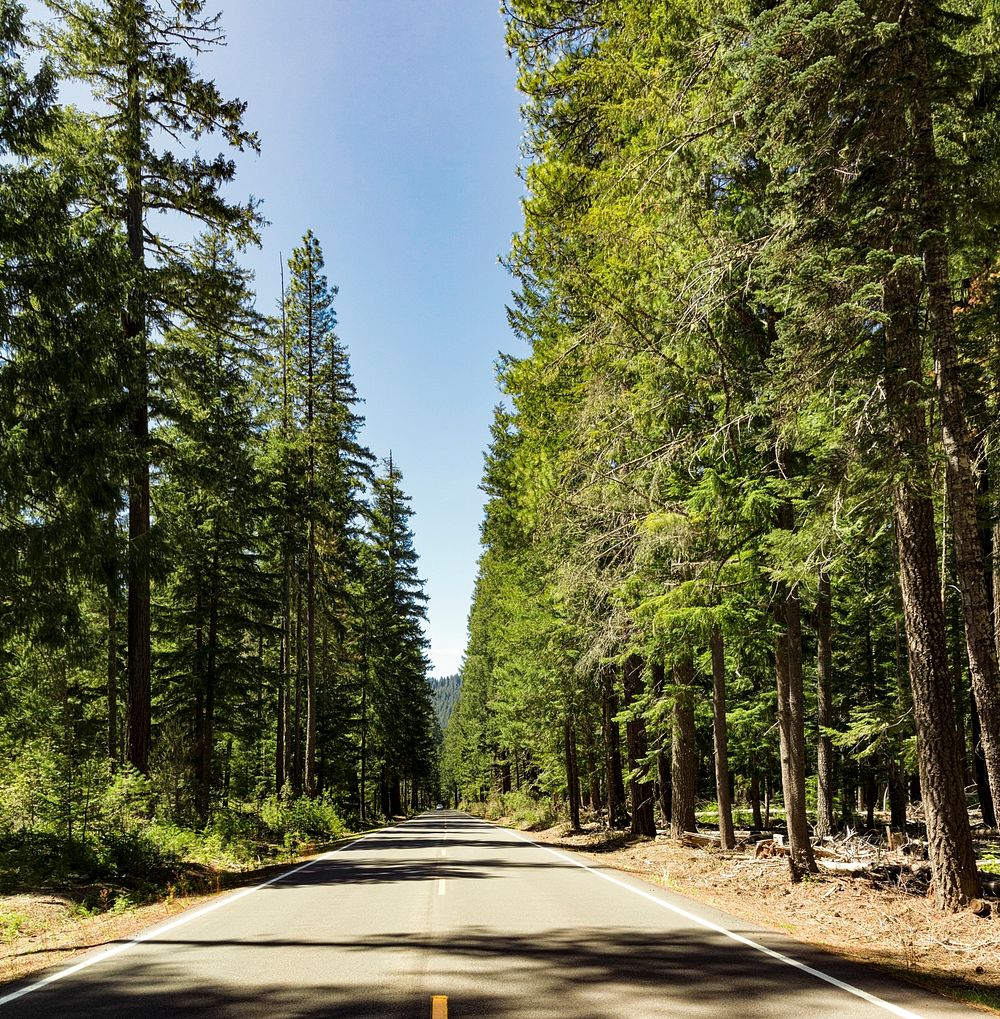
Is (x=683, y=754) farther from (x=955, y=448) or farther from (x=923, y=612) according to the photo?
(x=955, y=448)

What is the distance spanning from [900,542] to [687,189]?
6.04m

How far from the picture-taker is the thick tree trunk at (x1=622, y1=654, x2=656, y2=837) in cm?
2042

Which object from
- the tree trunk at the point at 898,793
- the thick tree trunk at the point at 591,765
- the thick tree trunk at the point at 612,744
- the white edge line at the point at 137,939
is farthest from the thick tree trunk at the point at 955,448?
the thick tree trunk at the point at 591,765

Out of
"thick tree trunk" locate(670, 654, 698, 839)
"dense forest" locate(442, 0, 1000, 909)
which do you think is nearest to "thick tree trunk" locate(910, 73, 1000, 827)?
"dense forest" locate(442, 0, 1000, 909)

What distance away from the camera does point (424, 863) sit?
16.3 metres

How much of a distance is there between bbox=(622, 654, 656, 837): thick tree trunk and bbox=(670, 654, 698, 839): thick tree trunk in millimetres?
1595

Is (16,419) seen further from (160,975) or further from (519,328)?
(519,328)

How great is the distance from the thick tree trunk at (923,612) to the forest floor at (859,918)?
664 millimetres

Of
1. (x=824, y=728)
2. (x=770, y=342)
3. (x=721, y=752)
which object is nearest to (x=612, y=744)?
(x=824, y=728)

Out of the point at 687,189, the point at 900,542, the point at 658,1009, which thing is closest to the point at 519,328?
the point at 687,189

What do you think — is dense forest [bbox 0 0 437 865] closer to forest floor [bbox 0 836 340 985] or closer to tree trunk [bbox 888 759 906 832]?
forest floor [bbox 0 836 340 985]

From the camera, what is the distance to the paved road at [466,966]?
5.51 meters

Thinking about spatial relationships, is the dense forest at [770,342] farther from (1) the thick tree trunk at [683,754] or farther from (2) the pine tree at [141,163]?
(2) the pine tree at [141,163]

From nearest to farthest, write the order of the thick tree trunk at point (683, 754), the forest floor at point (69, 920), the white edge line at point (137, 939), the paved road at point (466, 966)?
the paved road at point (466, 966)
the white edge line at point (137, 939)
the forest floor at point (69, 920)
the thick tree trunk at point (683, 754)
